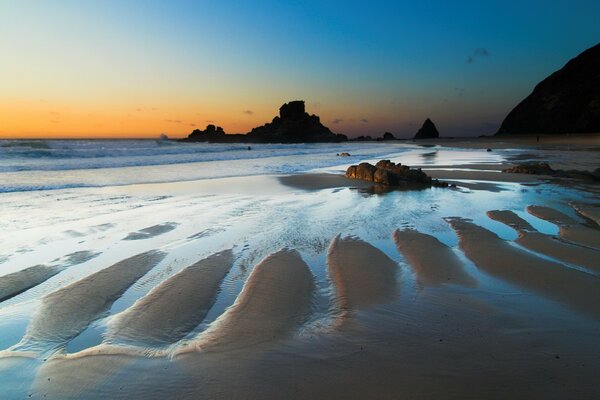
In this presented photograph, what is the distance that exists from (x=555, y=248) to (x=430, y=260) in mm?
2185

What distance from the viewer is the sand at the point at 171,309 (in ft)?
10.8

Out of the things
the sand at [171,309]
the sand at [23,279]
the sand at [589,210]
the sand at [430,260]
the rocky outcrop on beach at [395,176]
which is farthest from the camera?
the rocky outcrop on beach at [395,176]

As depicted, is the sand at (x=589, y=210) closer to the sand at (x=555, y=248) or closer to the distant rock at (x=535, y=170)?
the sand at (x=555, y=248)

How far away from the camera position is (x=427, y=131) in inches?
6176

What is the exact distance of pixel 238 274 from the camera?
486 centimetres

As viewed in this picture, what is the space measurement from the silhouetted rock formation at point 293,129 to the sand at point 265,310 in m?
120

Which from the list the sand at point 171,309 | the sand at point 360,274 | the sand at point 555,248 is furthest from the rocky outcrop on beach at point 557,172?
the sand at point 171,309

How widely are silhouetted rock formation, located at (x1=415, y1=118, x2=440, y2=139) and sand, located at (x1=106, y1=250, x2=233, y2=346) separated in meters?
164

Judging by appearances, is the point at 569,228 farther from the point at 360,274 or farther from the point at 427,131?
A: the point at 427,131

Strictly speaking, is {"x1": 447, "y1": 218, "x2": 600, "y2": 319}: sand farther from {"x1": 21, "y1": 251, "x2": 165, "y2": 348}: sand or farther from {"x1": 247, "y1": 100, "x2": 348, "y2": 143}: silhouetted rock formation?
{"x1": 247, "y1": 100, "x2": 348, "y2": 143}: silhouetted rock formation

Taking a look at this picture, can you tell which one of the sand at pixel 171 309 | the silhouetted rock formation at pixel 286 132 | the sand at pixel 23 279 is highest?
the silhouetted rock formation at pixel 286 132

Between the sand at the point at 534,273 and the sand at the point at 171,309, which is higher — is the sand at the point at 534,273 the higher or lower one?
the higher one

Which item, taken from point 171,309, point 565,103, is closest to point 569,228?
point 171,309

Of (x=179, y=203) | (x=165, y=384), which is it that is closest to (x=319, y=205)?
(x=179, y=203)
